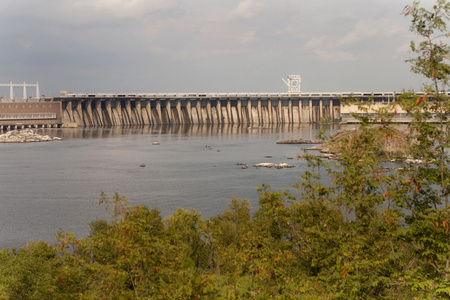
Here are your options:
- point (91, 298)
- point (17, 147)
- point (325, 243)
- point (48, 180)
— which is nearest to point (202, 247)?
point (325, 243)

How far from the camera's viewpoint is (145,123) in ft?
422

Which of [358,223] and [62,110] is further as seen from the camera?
[62,110]

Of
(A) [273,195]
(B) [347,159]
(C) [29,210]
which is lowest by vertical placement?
(C) [29,210]

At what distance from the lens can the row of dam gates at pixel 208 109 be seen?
125 meters

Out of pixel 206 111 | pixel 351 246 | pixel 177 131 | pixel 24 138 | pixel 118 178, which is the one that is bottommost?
pixel 118 178

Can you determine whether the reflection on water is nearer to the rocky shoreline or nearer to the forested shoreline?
the rocky shoreline

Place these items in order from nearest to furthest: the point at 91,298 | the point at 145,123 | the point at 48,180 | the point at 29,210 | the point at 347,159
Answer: the point at 91,298
the point at 347,159
the point at 29,210
the point at 48,180
the point at 145,123

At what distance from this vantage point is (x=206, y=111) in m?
129

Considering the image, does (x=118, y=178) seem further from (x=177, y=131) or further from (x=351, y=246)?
(x=177, y=131)

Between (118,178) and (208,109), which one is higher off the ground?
(208,109)

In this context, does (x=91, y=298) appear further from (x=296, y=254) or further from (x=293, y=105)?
(x=293, y=105)

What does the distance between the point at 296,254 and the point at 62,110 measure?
108 meters

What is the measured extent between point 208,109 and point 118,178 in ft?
267

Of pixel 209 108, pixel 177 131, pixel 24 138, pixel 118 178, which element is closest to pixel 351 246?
pixel 118 178
